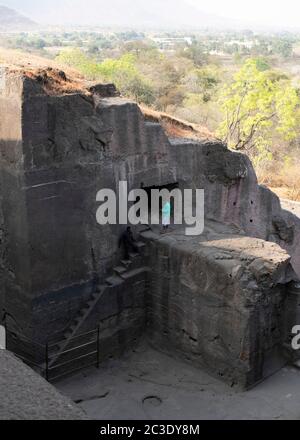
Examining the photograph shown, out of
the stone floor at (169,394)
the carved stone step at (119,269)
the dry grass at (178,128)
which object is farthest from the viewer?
the dry grass at (178,128)

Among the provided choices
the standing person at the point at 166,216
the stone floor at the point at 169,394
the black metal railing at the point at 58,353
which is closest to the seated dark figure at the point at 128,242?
the standing person at the point at 166,216

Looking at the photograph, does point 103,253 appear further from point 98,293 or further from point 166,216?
point 166,216

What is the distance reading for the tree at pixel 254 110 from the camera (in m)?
23.1

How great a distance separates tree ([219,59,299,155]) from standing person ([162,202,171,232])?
1369cm

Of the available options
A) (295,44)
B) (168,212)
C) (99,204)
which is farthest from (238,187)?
(295,44)

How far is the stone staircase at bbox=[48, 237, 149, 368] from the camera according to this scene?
9133 millimetres

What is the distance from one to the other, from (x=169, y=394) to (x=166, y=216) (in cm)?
315

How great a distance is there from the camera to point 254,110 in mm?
24297

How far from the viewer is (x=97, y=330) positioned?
31.3 ft

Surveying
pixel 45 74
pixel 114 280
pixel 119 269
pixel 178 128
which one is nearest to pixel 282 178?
pixel 178 128

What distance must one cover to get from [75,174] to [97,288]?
6.60 feet

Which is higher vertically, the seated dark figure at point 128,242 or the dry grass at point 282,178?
the seated dark figure at point 128,242

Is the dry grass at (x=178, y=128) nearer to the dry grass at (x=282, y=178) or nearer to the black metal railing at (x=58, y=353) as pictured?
the black metal railing at (x=58, y=353)

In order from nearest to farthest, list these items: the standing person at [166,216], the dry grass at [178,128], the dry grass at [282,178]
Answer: the standing person at [166,216] → the dry grass at [178,128] → the dry grass at [282,178]
